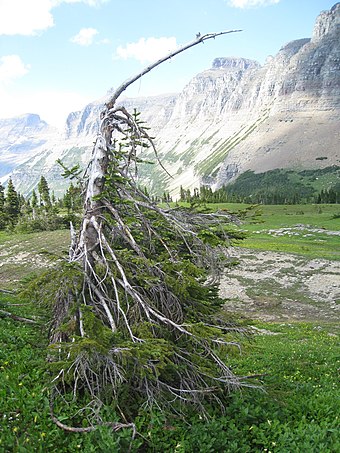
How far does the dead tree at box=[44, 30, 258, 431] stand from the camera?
5164mm

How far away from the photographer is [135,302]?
5773mm

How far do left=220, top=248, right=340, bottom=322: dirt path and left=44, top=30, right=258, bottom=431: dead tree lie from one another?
14188mm

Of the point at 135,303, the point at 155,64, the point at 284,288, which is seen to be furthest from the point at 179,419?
the point at 284,288

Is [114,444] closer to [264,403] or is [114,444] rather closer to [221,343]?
[221,343]

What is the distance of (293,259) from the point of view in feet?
124

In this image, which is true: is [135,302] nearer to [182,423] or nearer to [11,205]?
[182,423]

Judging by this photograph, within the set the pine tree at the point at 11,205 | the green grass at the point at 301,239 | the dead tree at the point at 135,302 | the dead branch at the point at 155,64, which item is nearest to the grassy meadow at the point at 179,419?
the dead tree at the point at 135,302

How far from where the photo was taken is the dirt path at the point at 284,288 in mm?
24702

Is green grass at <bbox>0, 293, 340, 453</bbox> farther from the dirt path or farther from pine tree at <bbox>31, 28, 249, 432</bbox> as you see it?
the dirt path

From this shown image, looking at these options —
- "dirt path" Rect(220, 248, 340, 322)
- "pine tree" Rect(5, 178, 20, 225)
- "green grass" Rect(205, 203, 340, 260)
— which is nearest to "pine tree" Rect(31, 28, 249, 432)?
"dirt path" Rect(220, 248, 340, 322)

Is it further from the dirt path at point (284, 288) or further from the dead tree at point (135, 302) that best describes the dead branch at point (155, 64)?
the dirt path at point (284, 288)

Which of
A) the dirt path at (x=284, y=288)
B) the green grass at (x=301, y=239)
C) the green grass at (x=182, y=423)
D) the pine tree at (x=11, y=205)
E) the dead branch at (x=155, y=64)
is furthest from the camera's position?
the pine tree at (x=11, y=205)

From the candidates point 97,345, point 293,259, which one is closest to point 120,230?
point 97,345

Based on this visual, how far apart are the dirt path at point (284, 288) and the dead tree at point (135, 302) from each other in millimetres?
14188
